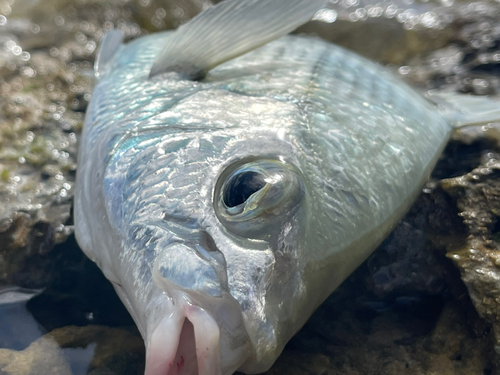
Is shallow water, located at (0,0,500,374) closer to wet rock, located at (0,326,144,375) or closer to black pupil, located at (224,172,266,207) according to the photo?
wet rock, located at (0,326,144,375)

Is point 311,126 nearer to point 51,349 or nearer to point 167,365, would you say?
point 167,365

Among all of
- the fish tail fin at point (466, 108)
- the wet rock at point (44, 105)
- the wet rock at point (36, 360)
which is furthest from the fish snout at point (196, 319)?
the fish tail fin at point (466, 108)

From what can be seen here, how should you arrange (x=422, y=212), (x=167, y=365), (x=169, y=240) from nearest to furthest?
1. (x=167, y=365)
2. (x=169, y=240)
3. (x=422, y=212)

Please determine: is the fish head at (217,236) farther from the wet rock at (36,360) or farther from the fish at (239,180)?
the wet rock at (36,360)

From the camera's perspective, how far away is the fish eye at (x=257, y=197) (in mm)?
1035

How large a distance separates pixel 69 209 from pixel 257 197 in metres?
1.16

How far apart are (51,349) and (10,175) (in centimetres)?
→ 95

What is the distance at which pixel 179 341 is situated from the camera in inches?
37.1

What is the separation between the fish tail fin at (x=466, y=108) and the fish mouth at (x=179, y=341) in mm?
1503

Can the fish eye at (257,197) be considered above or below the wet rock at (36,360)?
above

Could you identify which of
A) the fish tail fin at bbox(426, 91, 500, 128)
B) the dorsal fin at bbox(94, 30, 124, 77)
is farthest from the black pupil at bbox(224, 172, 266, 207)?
→ the dorsal fin at bbox(94, 30, 124, 77)

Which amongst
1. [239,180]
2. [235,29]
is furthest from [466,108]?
[239,180]

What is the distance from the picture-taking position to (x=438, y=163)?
1.76 m

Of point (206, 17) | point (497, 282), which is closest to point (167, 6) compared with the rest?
point (206, 17)
